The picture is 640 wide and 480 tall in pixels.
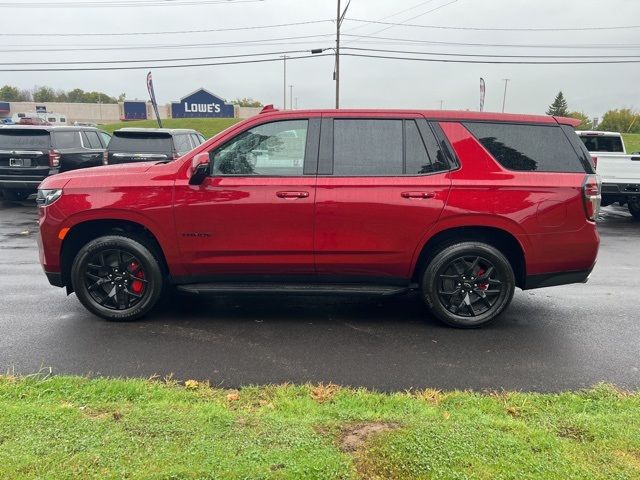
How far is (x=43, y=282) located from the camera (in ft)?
20.0

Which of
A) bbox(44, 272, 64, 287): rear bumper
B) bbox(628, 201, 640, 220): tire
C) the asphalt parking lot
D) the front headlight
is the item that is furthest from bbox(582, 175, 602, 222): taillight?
bbox(628, 201, 640, 220): tire

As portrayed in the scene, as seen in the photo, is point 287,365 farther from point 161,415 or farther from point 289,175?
point 289,175

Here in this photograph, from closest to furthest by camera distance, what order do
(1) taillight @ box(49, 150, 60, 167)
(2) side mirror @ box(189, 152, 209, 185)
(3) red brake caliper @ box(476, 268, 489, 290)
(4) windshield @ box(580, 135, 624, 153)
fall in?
(2) side mirror @ box(189, 152, 209, 185), (3) red brake caliper @ box(476, 268, 489, 290), (1) taillight @ box(49, 150, 60, 167), (4) windshield @ box(580, 135, 624, 153)

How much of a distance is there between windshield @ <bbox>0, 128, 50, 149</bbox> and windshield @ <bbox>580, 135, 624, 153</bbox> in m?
13.2

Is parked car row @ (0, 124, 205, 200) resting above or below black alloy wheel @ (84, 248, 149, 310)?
above

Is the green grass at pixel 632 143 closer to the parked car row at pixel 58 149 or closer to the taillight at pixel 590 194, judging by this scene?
the parked car row at pixel 58 149

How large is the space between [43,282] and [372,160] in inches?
167

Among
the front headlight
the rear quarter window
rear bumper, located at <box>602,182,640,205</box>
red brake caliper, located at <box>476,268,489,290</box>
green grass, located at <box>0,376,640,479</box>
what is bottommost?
green grass, located at <box>0,376,640,479</box>

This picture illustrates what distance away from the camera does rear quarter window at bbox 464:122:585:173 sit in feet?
14.9

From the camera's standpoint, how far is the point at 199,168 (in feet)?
14.3

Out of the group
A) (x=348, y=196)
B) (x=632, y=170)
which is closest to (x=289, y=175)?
(x=348, y=196)

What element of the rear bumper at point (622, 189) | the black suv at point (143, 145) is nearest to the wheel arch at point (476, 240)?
the rear bumper at point (622, 189)

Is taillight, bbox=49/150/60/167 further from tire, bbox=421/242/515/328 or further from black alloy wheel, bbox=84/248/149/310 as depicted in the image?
tire, bbox=421/242/515/328

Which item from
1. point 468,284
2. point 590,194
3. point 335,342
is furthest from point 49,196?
point 590,194
